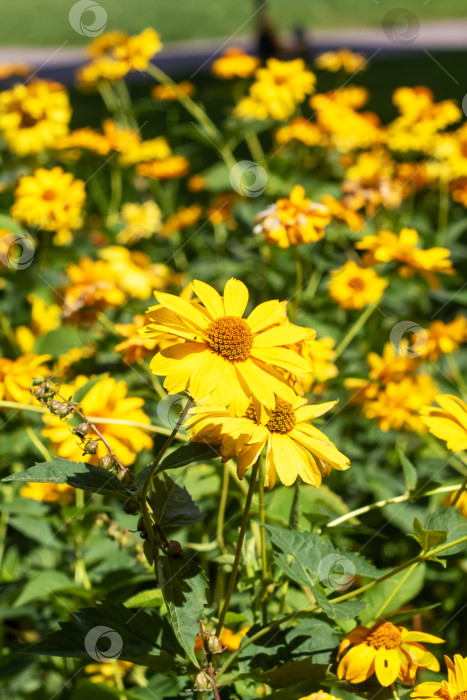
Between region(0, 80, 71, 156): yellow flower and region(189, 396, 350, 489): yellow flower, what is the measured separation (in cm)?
191

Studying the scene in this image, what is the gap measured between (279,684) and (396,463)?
4.00 feet

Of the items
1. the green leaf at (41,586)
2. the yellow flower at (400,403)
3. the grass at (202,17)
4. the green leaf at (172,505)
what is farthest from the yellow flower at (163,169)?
the grass at (202,17)

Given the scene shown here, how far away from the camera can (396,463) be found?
6.88 ft

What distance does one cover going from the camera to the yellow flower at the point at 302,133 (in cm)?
268

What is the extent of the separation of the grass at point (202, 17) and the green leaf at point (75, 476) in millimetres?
11891

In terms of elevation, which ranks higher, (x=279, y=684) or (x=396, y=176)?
(x=396, y=176)

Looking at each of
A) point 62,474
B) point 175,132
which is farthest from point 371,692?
point 175,132

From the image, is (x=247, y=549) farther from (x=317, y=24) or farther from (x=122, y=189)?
(x=317, y=24)

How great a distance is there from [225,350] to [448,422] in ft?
1.11

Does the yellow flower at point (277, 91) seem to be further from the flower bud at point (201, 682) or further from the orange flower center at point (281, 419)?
the flower bud at point (201, 682)

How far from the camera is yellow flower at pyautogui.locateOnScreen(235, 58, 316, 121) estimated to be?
2485 mm

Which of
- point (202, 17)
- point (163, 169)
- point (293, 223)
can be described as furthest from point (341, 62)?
point (202, 17)

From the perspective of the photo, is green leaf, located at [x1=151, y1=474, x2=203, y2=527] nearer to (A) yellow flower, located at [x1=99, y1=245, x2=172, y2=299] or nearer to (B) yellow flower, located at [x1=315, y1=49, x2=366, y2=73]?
(A) yellow flower, located at [x1=99, y1=245, x2=172, y2=299]

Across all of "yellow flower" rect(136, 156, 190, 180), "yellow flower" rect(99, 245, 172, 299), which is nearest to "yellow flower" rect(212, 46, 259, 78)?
"yellow flower" rect(136, 156, 190, 180)
